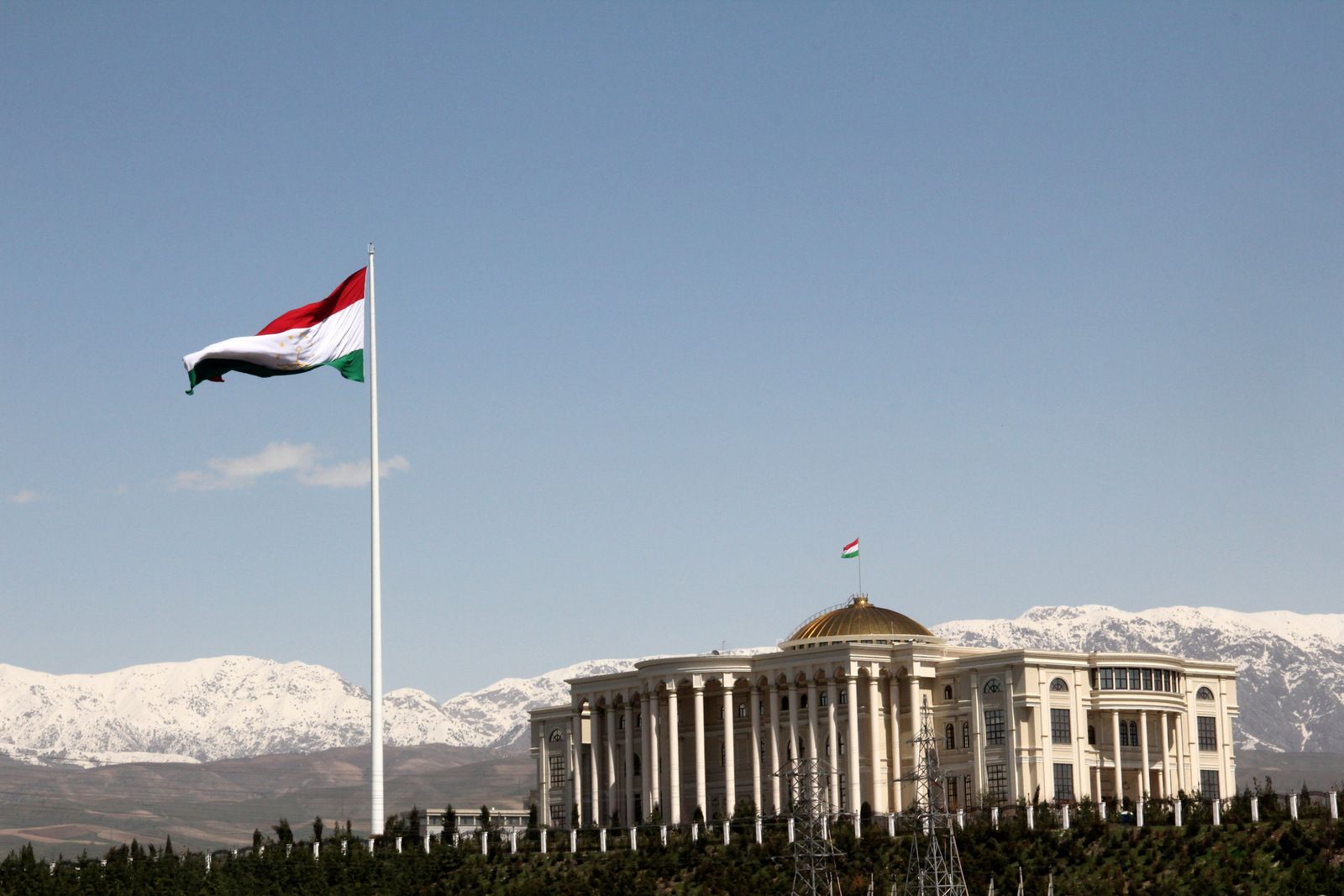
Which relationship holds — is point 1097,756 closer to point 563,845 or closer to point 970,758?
point 970,758

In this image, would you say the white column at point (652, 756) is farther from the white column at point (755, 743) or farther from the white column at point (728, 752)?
the white column at point (755, 743)

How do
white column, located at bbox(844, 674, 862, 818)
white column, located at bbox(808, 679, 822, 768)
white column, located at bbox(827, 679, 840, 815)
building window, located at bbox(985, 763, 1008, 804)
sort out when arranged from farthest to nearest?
white column, located at bbox(808, 679, 822, 768)
white column, located at bbox(827, 679, 840, 815)
white column, located at bbox(844, 674, 862, 818)
building window, located at bbox(985, 763, 1008, 804)

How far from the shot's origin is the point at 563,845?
110938 millimetres

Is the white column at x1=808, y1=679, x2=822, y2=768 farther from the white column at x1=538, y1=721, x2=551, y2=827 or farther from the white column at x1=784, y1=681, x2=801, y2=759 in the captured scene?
the white column at x1=538, y1=721, x2=551, y2=827

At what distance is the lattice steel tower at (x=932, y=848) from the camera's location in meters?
79.1

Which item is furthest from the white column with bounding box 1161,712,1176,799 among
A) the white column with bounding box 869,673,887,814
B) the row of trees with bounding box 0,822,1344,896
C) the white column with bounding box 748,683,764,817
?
the row of trees with bounding box 0,822,1344,896

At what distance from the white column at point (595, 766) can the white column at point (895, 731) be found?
21.7 meters

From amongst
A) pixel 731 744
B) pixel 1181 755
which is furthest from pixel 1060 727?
pixel 731 744

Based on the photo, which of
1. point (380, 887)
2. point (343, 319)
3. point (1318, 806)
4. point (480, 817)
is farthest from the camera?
point (480, 817)

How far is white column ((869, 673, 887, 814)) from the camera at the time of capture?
422ft

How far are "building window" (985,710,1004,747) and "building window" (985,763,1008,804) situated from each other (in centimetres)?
145

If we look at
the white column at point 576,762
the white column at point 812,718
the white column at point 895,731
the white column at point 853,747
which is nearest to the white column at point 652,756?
the white column at point 576,762

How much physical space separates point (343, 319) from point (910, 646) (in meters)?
59.4

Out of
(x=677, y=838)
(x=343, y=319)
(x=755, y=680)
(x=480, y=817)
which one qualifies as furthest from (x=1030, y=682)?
(x=343, y=319)
